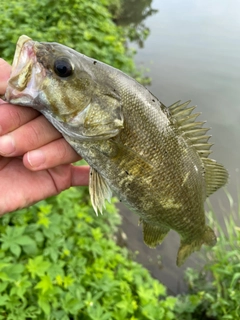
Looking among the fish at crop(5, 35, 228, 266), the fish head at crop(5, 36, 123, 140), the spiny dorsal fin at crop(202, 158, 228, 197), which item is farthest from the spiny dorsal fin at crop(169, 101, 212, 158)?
the fish head at crop(5, 36, 123, 140)

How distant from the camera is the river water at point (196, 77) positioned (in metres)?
4.79

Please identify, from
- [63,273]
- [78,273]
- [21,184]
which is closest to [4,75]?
[21,184]

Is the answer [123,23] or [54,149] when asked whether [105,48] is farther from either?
[123,23]

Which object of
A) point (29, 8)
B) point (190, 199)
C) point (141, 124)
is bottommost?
point (29, 8)

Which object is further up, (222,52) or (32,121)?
(32,121)

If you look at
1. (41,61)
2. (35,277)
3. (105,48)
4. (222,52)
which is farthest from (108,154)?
(222,52)

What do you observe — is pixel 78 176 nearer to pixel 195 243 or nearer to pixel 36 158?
pixel 36 158

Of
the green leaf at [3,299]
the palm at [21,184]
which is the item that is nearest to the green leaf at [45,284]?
the green leaf at [3,299]

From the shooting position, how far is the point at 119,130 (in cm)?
159

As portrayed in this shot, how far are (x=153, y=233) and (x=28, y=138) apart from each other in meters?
0.99

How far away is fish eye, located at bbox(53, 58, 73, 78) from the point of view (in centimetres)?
142

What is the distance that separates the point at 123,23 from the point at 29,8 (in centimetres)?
906

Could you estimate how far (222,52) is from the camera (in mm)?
10672

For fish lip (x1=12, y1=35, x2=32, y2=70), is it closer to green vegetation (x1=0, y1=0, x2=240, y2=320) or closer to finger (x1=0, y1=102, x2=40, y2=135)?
finger (x1=0, y1=102, x2=40, y2=135)
